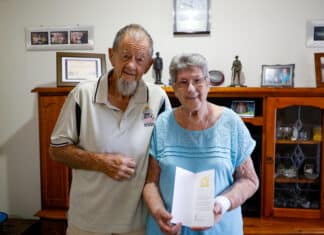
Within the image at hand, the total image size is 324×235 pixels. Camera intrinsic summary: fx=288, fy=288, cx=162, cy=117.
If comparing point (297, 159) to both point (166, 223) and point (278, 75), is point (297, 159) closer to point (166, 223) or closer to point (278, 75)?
point (278, 75)

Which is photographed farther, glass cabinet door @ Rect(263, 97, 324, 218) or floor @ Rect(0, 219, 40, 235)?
floor @ Rect(0, 219, 40, 235)

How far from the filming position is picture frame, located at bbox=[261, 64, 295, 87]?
190 cm

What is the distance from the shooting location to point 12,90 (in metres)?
2.27

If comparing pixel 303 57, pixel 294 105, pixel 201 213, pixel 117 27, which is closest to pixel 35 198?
pixel 117 27

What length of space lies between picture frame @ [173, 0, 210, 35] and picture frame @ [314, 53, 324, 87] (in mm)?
746

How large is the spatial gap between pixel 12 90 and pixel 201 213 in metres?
1.96

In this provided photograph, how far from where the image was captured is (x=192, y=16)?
6.80 feet

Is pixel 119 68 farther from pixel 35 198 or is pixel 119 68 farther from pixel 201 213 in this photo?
pixel 35 198

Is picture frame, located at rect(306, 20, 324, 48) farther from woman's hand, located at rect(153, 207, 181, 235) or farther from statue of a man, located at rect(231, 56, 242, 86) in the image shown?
woman's hand, located at rect(153, 207, 181, 235)

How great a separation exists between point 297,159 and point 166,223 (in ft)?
4.11

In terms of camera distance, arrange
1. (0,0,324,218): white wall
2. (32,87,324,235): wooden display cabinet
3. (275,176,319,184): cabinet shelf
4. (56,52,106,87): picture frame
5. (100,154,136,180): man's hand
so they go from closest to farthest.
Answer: (100,154,136,180): man's hand
(32,87,324,235): wooden display cabinet
(275,176,319,184): cabinet shelf
(56,52,106,87): picture frame
(0,0,324,218): white wall

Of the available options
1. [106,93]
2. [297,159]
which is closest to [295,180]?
[297,159]

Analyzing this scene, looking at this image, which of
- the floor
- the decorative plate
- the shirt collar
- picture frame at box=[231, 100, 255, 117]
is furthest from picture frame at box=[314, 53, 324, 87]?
the floor

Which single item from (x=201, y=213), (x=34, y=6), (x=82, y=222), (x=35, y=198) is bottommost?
(x=35, y=198)
